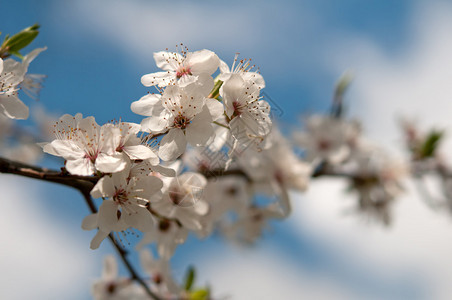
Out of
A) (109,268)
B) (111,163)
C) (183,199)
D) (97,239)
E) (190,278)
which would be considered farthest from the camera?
(109,268)

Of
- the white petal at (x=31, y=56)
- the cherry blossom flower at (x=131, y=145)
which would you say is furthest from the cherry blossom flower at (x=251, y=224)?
the white petal at (x=31, y=56)

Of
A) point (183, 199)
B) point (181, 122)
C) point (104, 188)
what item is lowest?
point (104, 188)

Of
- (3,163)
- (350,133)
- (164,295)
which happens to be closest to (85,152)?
(3,163)

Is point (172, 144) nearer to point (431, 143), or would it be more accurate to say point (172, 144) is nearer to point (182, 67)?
point (182, 67)

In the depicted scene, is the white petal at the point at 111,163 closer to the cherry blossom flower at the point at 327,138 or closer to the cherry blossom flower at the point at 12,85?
the cherry blossom flower at the point at 12,85

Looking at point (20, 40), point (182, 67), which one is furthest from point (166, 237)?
point (20, 40)
